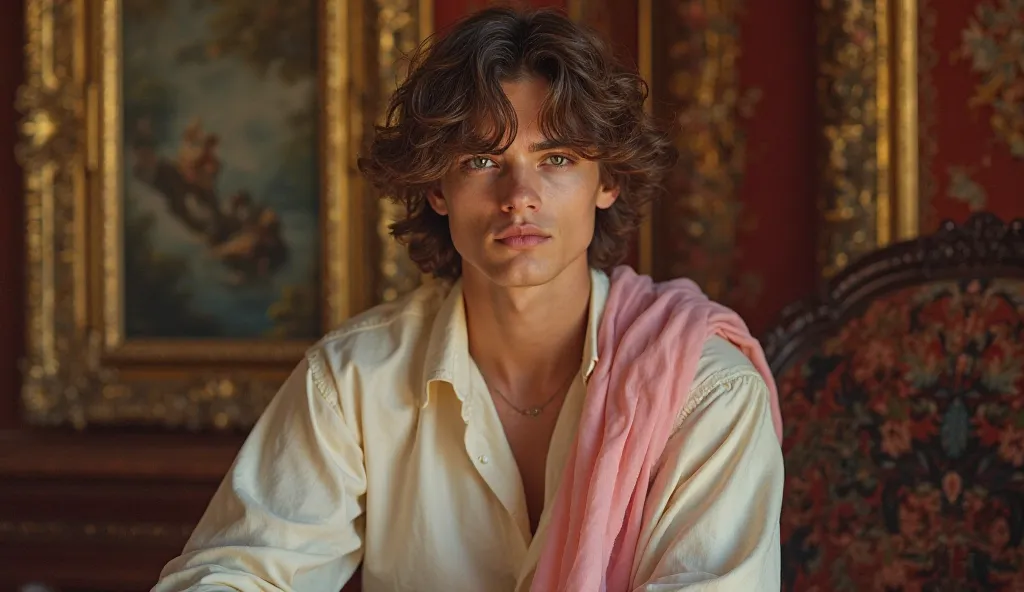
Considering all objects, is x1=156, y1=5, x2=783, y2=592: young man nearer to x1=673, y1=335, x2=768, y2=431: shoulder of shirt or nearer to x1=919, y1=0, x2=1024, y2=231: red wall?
x1=673, y1=335, x2=768, y2=431: shoulder of shirt

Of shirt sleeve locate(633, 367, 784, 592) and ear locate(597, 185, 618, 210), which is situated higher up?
ear locate(597, 185, 618, 210)

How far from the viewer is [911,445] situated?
77.5 inches

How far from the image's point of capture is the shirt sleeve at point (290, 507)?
175cm

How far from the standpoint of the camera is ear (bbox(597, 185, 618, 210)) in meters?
2.04

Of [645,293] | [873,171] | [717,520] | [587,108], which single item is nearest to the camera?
[717,520]

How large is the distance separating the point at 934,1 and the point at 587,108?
126cm

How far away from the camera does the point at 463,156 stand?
185cm

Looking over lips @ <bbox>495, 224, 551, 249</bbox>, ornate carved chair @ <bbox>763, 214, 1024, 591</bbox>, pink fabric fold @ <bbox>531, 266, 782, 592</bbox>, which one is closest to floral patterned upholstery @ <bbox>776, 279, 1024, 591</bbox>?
ornate carved chair @ <bbox>763, 214, 1024, 591</bbox>

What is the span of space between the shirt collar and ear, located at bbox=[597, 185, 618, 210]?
0.40 feet

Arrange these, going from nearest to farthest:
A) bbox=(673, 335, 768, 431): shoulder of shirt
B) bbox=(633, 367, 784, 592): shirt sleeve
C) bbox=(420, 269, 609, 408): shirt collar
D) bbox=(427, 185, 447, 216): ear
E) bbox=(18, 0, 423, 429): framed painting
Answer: bbox=(633, 367, 784, 592): shirt sleeve → bbox=(673, 335, 768, 431): shoulder of shirt → bbox=(420, 269, 609, 408): shirt collar → bbox=(427, 185, 447, 216): ear → bbox=(18, 0, 423, 429): framed painting

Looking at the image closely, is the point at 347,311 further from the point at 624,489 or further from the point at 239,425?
the point at 624,489

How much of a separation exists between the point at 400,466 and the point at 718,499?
0.57 m

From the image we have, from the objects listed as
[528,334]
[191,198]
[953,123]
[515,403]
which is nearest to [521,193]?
[528,334]

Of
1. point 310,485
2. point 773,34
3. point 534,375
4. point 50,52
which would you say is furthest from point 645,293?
point 50,52
